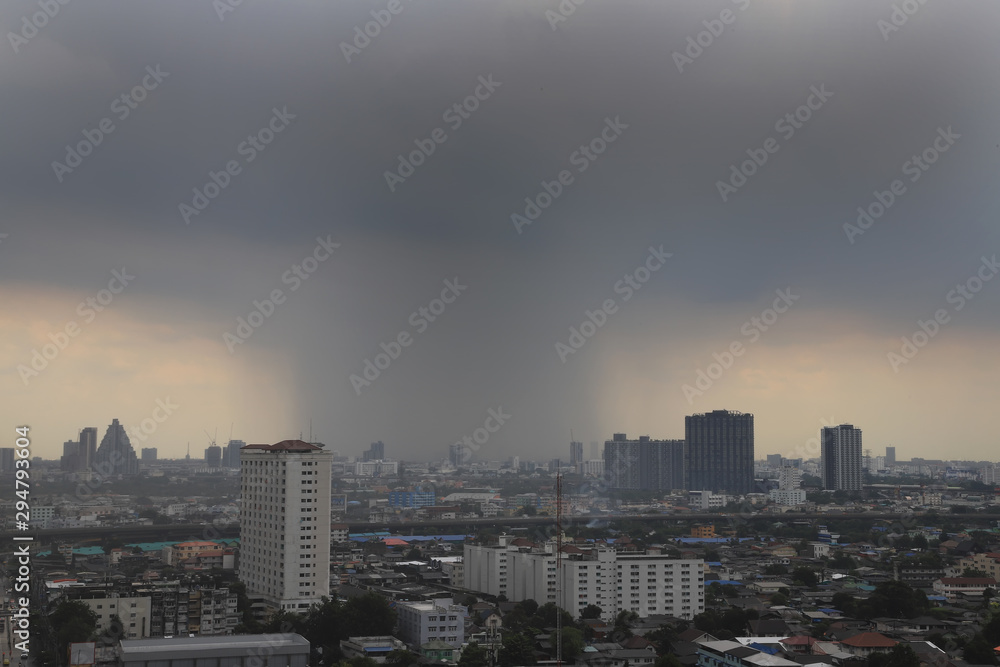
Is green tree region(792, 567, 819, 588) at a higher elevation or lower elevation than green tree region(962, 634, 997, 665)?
lower

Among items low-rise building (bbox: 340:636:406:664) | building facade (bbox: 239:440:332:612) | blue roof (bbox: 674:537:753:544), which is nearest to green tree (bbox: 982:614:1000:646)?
low-rise building (bbox: 340:636:406:664)

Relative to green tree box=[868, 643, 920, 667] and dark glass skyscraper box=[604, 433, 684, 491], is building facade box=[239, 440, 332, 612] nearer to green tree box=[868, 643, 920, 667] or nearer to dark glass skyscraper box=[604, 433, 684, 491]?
green tree box=[868, 643, 920, 667]

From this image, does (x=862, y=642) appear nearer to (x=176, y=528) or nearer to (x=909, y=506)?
(x=176, y=528)

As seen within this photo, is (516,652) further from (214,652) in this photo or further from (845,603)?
(845,603)

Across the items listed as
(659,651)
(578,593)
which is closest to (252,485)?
(578,593)

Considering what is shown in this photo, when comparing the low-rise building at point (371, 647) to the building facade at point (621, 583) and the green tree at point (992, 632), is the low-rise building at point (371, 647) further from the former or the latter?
the green tree at point (992, 632)
